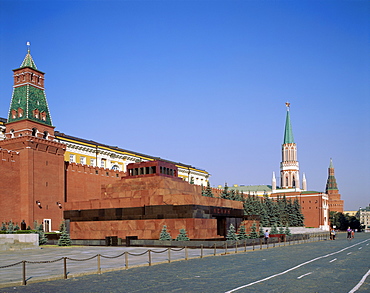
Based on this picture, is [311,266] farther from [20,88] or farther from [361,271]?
→ [20,88]

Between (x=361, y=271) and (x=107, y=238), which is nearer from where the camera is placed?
(x=361, y=271)

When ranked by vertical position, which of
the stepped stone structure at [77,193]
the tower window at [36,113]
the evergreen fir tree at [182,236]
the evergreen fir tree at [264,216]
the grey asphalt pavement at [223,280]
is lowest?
the evergreen fir tree at [264,216]

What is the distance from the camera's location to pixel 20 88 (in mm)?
48906

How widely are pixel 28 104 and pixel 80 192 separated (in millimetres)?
12712

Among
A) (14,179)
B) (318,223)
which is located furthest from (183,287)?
(318,223)

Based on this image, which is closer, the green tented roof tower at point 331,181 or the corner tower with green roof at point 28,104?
the corner tower with green roof at point 28,104

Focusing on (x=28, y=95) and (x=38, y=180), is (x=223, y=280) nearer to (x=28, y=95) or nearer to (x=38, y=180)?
(x=38, y=180)

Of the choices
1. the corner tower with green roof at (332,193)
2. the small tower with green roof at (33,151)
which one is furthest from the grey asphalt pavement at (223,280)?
the corner tower with green roof at (332,193)

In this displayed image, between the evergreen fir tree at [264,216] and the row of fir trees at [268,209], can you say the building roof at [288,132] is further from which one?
the evergreen fir tree at [264,216]

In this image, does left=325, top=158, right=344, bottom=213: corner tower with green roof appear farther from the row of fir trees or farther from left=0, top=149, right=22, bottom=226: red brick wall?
left=0, top=149, right=22, bottom=226: red brick wall

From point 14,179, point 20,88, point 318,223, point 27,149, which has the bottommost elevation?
point 318,223

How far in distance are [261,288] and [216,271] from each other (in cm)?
520

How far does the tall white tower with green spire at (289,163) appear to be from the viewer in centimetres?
12750

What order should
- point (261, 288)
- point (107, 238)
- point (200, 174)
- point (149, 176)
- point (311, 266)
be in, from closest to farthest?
point (261, 288) → point (311, 266) → point (107, 238) → point (149, 176) → point (200, 174)
